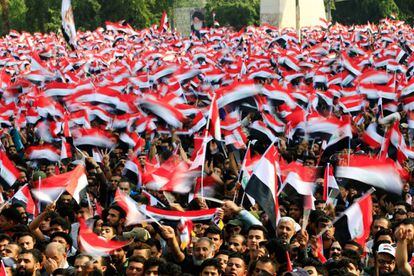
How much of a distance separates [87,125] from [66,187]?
16.9 ft

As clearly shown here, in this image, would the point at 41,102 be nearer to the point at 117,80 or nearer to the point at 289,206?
the point at 117,80

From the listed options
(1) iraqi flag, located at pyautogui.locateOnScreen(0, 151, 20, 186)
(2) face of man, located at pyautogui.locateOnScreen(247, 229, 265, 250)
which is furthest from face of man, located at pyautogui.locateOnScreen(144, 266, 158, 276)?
(1) iraqi flag, located at pyautogui.locateOnScreen(0, 151, 20, 186)

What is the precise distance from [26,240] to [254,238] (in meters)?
1.90

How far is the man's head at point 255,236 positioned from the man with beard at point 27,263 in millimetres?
1680

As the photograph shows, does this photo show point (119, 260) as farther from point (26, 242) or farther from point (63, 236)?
point (26, 242)

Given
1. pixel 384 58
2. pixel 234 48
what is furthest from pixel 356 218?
pixel 234 48

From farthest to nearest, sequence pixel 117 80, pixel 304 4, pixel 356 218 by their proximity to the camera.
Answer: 1. pixel 304 4
2. pixel 117 80
3. pixel 356 218

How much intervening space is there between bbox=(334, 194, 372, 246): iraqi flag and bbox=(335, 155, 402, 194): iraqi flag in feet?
0.92

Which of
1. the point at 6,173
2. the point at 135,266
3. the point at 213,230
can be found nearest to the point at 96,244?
the point at 135,266

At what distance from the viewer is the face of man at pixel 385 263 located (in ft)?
29.8

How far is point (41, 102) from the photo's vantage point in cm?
1794

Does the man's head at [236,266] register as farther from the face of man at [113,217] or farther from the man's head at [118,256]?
the face of man at [113,217]

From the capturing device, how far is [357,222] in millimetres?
9930

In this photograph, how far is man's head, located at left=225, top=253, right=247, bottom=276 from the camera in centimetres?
888
